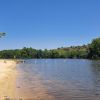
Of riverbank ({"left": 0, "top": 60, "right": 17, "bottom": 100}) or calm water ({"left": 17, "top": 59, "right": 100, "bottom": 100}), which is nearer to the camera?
riverbank ({"left": 0, "top": 60, "right": 17, "bottom": 100})

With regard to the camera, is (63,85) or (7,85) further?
(63,85)

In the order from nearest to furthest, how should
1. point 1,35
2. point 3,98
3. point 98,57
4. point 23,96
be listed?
point 3,98 < point 23,96 < point 1,35 < point 98,57

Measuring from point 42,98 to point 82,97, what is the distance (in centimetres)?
334

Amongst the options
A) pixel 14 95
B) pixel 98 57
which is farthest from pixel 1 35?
pixel 98 57

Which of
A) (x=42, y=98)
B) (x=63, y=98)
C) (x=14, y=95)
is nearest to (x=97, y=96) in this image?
(x=63, y=98)

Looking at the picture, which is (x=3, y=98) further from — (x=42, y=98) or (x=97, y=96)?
(x=97, y=96)

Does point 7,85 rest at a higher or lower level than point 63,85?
higher

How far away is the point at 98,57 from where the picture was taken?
198 metres

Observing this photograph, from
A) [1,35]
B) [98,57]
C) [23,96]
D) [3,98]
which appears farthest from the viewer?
[98,57]

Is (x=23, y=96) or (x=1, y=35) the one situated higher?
(x=1, y=35)

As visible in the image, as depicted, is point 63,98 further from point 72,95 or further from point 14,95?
point 14,95

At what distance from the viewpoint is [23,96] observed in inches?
984

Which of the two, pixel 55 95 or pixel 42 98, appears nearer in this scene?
pixel 42 98

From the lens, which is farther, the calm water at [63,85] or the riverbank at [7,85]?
the calm water at [63,85]
